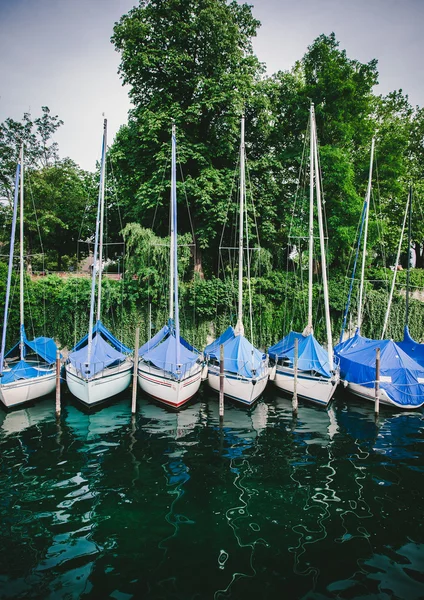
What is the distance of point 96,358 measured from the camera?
16469mm

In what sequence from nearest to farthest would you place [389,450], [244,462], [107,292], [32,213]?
[244,462] → [389,450] → [107,292] → [32,213]

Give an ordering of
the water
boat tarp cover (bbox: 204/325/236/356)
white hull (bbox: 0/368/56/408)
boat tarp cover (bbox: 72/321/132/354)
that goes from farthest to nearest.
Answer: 1. boat tarp cover (bbox: 204/325/236/356)
2. boat tarp cover (bbox: 72/321/132/354)
3. white hull (bbox: 0/368/56/408)
4. the water

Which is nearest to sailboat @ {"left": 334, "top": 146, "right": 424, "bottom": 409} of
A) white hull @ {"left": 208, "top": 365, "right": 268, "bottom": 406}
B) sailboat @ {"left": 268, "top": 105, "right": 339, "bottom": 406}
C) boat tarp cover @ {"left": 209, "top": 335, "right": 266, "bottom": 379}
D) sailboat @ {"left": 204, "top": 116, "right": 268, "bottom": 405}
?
sailboat @ {"left": 268, "top": 105, "right": 339, "bottom": 406}

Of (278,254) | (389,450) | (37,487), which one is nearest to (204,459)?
(37,487)

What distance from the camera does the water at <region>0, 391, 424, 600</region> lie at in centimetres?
650

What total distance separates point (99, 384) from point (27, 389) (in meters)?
3.30

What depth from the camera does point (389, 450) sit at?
1227 centimetres

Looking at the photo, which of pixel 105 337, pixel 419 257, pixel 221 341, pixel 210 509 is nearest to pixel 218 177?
pixel 221 341

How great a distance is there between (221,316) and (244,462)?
45.0 feet

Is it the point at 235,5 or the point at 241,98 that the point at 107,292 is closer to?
the point at 241,98

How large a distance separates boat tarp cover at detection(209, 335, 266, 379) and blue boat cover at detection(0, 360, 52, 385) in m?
8.78

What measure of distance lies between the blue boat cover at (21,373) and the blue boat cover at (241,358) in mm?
8778

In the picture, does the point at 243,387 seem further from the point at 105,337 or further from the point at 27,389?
the point at 27,389

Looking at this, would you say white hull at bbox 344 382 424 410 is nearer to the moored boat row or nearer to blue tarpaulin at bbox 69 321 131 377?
the moored boat row
